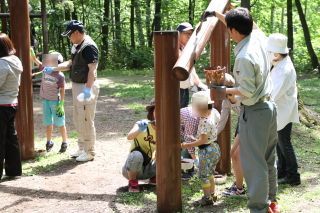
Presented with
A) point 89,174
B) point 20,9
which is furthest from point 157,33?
point 20,9

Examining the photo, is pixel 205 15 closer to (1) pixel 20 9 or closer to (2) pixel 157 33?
(2) pixel 157 33

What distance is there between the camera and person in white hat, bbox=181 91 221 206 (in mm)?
4219

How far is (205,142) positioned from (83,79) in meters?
2.32

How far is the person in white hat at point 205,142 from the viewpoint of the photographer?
4219 millimetres

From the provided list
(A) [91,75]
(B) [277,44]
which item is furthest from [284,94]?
(A) [91,75]

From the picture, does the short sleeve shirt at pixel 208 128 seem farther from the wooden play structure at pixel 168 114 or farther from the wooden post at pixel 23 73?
the wooden post at pixel 23 73

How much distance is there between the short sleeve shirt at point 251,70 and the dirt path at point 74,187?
1600 mm

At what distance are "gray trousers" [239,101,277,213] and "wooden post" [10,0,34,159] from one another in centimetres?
348

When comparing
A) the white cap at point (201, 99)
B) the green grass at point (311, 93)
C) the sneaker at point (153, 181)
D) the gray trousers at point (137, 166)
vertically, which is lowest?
the green grass at point (311, 93)

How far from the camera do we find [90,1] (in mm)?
25438

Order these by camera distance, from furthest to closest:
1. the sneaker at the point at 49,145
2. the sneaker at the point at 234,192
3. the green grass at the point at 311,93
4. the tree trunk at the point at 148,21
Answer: the tree trunk at the point at 148,21, the green grass at the point at 311,93, the sneaker at the point at 49,145, the sneaker at the point at 234,192

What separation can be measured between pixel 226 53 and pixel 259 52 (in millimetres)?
1628

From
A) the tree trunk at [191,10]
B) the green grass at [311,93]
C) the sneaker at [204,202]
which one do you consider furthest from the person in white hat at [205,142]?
the tree trunk at [191,10]

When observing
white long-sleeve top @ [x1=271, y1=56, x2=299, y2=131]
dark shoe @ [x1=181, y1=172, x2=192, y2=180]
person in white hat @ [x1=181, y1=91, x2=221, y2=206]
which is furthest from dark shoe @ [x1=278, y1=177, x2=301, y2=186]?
person in white hat @ [x1=181, y1=91, x2=221, y2=206]
